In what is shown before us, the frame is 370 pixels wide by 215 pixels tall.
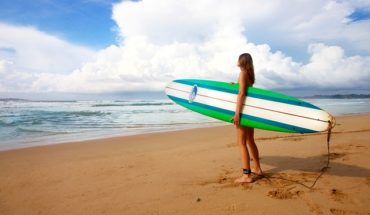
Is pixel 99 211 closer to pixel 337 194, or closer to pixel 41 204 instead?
pixel 41 204

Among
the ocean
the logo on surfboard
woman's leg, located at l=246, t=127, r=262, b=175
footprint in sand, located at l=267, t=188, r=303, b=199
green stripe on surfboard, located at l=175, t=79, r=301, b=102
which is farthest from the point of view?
the ocean

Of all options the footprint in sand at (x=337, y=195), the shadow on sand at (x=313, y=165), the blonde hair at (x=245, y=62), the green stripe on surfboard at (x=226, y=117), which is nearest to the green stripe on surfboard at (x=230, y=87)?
the green stripe on surfboard at (x=226, y=117)

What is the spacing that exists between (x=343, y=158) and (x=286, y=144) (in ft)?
4.56

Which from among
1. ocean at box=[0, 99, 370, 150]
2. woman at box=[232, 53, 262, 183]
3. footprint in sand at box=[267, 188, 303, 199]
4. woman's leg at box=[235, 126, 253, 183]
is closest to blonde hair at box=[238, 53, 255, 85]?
woman at box=[232, 53, 262, 183]

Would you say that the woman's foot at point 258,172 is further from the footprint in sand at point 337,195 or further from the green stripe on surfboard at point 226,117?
the footprint in sand at point 337,195

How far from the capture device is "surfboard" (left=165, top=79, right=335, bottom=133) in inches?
141

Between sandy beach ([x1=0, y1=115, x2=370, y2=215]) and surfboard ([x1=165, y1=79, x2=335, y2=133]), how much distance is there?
63cm

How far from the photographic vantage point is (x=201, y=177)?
360 centimetres

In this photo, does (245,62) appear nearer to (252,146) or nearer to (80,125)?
(252,146)

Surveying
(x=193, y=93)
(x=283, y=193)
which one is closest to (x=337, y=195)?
(x=283, y=193)

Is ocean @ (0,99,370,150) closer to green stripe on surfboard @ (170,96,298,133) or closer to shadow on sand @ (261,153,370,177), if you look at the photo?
green stripe on surfboard @ (170,96,298,133)

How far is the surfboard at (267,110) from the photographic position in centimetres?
358

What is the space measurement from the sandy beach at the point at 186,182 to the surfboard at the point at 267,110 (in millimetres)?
629

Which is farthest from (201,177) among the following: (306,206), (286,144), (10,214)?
(286,144)
